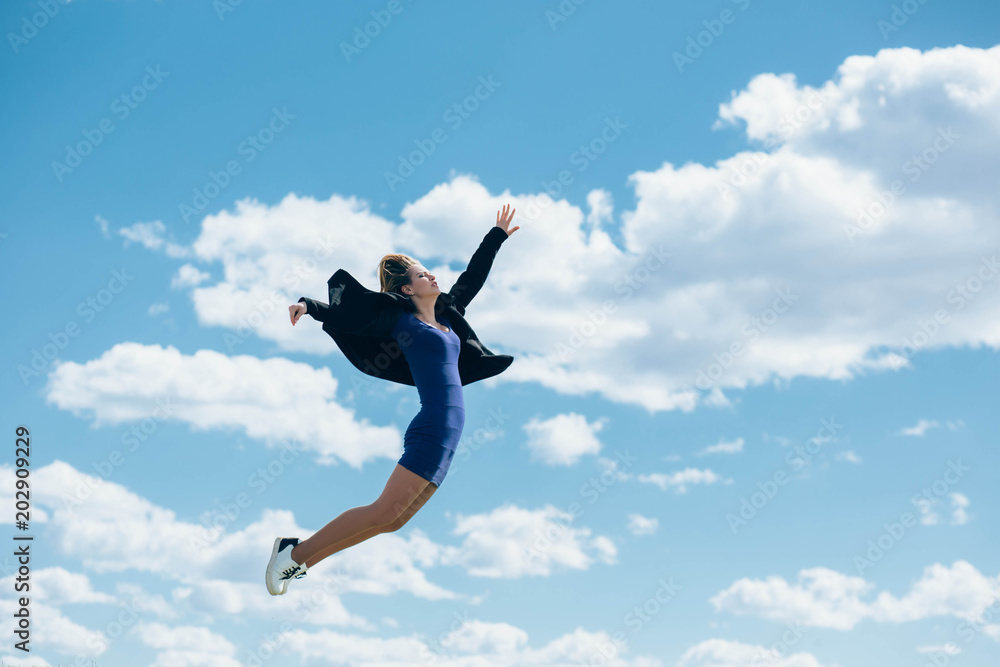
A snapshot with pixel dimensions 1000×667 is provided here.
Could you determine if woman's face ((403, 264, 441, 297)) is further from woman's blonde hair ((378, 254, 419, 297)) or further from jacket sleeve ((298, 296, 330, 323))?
jacket sleeve ((298, 296, 330, 323))

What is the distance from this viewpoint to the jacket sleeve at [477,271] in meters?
8.54

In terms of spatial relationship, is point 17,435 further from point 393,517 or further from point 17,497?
point 393,517

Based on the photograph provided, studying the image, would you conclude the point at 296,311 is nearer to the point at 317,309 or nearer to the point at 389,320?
the point at 317,309

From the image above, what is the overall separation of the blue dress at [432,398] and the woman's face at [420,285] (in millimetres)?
247

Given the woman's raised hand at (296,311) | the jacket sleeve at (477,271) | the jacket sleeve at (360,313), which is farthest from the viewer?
the jacket sleeve at (477,271)

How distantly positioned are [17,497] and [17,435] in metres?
0.79

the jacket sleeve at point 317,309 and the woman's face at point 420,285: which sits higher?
the woman's face at point 420,285

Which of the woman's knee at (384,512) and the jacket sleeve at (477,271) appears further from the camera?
the jacket sleeve at (477,271)

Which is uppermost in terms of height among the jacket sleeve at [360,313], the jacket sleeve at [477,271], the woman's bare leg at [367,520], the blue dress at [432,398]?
the jacket sleeve at [477,271]

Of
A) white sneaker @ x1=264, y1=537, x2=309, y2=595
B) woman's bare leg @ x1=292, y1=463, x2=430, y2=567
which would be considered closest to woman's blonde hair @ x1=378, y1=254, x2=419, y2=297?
woman's bare leg @ x1=292, y1=463, x2=430, y2=567

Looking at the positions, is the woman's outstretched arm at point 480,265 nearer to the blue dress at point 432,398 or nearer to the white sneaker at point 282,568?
the blue dress at point 432,398

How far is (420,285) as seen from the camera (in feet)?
26.4

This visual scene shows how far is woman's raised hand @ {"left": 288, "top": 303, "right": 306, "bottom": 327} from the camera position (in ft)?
22.6

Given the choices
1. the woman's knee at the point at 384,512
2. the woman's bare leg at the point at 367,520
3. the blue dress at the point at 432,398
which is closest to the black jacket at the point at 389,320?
the blue dress at the point at 432,398
